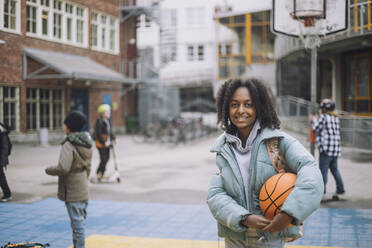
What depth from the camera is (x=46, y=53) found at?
21.3ft

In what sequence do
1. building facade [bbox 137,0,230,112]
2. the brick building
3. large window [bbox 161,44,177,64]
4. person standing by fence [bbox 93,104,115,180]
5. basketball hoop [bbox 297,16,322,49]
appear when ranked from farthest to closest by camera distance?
building facade [bbox 137,0,230,112] < large window [bbox 161,44,177,64] < person standing by fence [bbox 93,104,115,180] < basketball hoop [bbox 297,16,322,49] < the brick building

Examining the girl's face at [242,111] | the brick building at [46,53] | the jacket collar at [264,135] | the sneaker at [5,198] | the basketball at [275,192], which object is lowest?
the sneaker at [5,198]

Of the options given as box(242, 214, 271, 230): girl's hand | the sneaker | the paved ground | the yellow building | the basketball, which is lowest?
the paved ground

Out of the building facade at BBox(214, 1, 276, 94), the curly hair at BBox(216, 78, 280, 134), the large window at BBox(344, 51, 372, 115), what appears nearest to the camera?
the curly hair at BBox(216, 78, 280, 134)

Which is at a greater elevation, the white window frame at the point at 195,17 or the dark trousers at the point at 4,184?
the white window frame at the point at 195,17

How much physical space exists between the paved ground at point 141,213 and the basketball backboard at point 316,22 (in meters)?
2.35

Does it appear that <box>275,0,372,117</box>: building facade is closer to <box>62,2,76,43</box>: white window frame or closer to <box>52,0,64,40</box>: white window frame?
<box>62,2,76,43</box>: white window frame

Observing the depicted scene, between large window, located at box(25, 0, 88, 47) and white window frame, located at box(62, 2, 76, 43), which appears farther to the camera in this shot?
white window frame, located at box(62, 2, 76, 43)

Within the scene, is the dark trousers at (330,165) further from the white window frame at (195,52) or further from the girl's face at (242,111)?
the white window frame at (195,52)

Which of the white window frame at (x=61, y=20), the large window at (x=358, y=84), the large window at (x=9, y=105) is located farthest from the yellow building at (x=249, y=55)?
the large window at (x=9, y=105)

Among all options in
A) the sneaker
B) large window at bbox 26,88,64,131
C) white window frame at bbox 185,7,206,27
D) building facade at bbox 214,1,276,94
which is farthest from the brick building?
white window frame at bbox 185,7,206,27

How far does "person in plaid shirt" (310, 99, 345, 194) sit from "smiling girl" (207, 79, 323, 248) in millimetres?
5369

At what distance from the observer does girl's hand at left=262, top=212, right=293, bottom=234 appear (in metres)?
2.45

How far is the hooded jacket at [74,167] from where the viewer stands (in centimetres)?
475
